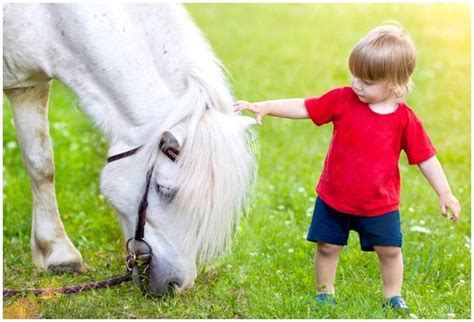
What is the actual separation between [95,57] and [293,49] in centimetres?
720

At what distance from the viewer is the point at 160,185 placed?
336 centimetres

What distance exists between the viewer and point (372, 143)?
3.43 m

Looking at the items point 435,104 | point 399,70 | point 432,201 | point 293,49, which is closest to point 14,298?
point 399,70

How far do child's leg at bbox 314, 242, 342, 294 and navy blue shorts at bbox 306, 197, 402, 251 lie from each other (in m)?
0.06

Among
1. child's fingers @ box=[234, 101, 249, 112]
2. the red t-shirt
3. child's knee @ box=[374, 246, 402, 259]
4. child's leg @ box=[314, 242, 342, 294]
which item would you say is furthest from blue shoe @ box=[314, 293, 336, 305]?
child's fingers @ box=[234, 101, 249, 112]

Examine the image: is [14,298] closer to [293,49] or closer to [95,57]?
[95,57]

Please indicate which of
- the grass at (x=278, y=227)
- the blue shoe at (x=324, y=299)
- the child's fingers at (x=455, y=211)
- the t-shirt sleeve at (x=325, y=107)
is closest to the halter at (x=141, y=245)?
the grass at (x=278, y=227)

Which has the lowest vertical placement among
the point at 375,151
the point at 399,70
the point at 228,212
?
the point at 228,212

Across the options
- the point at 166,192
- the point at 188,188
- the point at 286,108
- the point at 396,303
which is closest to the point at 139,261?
the point at 166,192

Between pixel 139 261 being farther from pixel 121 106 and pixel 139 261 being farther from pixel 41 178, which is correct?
pixel 41 178

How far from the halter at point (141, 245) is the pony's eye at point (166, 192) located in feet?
0.19

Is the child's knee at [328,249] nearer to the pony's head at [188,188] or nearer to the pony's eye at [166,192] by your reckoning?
the pony's head at [188,188]

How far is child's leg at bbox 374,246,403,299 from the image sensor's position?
3574 millimetres

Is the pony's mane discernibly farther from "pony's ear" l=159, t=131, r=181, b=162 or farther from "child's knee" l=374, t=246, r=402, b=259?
"child's knee" l=374, t=246, r=402, b=259
